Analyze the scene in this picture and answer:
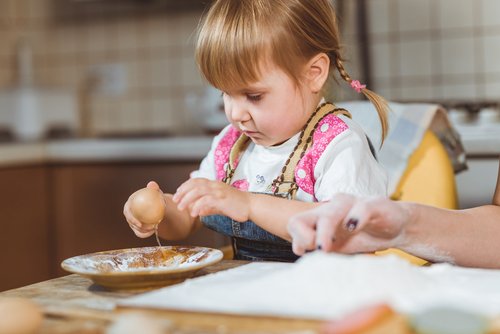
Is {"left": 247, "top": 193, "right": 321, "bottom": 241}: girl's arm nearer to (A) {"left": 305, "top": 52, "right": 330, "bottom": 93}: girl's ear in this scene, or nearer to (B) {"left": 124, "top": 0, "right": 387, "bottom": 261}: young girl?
(B) {"left": 124, "top": 0, "right": 387, "bottom": 261}: young girl

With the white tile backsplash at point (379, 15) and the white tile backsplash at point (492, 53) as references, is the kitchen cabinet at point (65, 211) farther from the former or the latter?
the white tile backsplash at point (492, 53)

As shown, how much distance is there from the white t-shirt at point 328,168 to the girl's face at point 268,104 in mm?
63

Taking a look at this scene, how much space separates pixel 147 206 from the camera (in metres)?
1.05

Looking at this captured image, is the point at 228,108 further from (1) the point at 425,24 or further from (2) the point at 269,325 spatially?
(1) the point at 425,24

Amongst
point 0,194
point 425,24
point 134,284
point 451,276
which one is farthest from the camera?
point 425,24

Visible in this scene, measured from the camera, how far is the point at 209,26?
4.21 ft

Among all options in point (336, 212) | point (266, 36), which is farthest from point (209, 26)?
point (336, 212)

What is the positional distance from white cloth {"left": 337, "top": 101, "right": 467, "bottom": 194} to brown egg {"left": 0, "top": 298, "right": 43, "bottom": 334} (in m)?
1.06

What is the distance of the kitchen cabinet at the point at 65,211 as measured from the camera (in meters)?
2.50

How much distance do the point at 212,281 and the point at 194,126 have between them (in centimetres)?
213

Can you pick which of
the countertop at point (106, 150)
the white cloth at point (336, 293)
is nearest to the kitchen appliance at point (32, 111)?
the countertop at point (106, 150)

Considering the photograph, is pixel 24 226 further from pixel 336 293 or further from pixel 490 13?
pixel 336 293

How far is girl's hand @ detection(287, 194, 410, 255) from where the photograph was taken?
0.84m

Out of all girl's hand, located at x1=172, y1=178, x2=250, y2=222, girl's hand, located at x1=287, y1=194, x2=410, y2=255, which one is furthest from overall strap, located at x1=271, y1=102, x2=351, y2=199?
girl's hand, located at x1=287, y1=194, x2=410, y2=255
